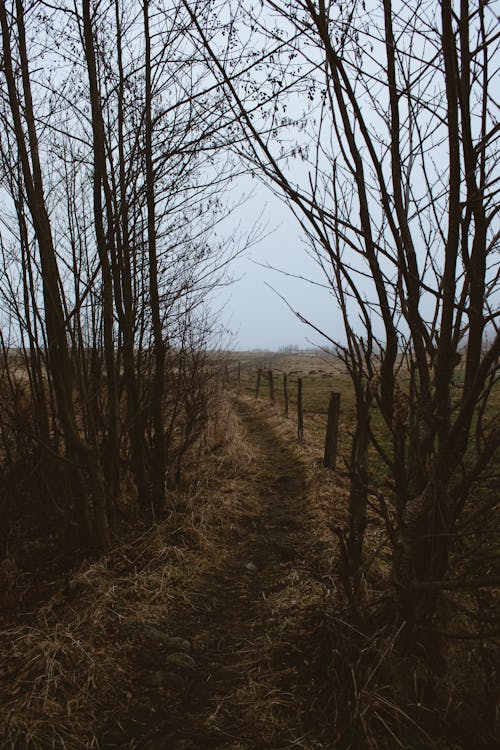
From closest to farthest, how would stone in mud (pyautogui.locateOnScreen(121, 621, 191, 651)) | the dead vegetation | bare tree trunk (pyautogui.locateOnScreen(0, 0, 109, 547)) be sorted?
Answer: the dead vegetation, stone in mud (pyautogui.locateOnScreen(121, 621, 191, 651)), bare tree trunk (pyautogui.locateOnScreen(0, 0, 109, 547))

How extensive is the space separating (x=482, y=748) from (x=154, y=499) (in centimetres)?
376

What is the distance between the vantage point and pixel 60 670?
108 inches

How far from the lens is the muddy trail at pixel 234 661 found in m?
2.30

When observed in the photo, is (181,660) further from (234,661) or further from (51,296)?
(51,296)

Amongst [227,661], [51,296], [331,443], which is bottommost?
[227,661]

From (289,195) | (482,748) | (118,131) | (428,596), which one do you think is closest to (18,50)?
(118,131)

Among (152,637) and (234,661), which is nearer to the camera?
(234,661)

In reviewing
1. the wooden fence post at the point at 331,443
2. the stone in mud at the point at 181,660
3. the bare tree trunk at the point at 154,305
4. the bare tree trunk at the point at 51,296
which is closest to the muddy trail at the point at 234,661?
the stone in mud at the point at 181,660

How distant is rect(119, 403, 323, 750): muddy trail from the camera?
7.54ft

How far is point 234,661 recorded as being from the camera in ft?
9.59

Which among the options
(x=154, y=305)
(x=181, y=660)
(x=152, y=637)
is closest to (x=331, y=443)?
(x=154, y=305)

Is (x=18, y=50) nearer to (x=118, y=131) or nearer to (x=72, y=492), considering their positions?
(x=118, y=131)

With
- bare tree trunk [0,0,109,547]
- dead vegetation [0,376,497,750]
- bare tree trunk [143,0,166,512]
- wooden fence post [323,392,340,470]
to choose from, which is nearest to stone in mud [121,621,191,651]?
dead vegetation [0,376,497,750]

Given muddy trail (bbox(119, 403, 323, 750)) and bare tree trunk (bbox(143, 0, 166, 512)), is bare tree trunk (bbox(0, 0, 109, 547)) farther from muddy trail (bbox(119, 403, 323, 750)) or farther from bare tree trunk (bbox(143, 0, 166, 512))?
muddy trail (bbox(119, 403, 323, 750))
